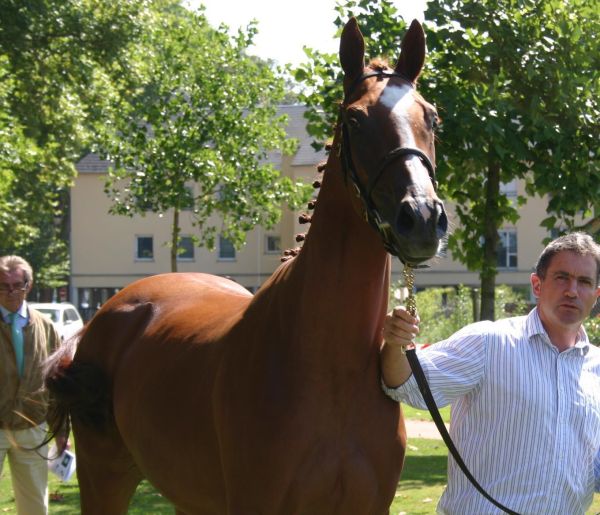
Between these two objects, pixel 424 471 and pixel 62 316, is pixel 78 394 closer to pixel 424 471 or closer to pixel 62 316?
pixel 424 471

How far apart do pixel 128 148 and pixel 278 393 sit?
16357 mm

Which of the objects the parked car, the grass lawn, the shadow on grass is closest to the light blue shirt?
the grass lawn

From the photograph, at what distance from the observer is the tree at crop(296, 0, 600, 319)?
828 centimetres

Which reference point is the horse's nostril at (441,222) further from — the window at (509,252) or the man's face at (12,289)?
the window at (509,252)

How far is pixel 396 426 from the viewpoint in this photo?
136 inches

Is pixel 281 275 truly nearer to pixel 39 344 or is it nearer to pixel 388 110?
pixel 388 110

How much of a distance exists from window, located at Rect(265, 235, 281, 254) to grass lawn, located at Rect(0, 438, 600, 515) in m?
35.4

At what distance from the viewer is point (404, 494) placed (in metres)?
8.65

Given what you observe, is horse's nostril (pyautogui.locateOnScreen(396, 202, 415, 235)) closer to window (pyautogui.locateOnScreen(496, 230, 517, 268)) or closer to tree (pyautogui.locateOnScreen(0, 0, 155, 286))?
tree (pyautogui.locateOnScreen(0, 0, 155, 286))

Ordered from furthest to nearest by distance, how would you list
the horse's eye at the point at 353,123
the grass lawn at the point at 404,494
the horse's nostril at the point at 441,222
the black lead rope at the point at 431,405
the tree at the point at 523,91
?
the tree at the point at 523,91 → the grass lawn at the point at 404,494 → the black lead rope at the point at 431,405 → the horse's eye at the point at 353,123 → the horse's nostril at the point at 441,222

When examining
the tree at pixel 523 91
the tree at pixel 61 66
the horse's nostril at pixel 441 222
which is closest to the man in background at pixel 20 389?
the tree at pixel 523 91

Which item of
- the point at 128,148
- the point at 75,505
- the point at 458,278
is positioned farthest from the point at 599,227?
the point at 458,278

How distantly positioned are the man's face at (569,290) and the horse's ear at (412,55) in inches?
33.0

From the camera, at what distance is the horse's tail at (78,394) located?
5243 millimetres
